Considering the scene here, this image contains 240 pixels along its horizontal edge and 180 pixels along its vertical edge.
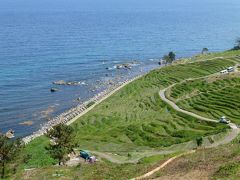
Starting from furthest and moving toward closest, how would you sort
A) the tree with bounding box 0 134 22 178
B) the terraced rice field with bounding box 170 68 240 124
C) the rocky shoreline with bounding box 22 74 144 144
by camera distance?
the rocky shoreline with bounding box 22 74 144 144 → the terraced rice field with bounding box 170 68 240 124 → the tree with bounding box 0 134 22 178

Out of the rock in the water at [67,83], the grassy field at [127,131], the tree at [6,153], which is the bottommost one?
the rock in the water at [67,83]

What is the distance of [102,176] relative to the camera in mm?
50438

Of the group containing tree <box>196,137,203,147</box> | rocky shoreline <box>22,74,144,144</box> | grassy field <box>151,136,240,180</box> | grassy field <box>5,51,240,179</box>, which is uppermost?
grassy field <box>151,136,240,180</box>

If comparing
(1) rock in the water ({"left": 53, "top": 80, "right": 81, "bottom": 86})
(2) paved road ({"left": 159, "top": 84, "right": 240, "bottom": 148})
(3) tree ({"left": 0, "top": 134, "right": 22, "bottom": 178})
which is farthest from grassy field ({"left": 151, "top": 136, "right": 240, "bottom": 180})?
(1) rock in the water ({"left": 53, "top": 80, "right": 81, "bottom": 86})

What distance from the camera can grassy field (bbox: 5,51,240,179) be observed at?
5753 centimetres

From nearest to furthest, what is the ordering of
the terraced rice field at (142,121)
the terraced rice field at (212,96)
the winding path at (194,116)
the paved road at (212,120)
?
1. the winding path at (194,116)
2. the paved road at (212,120)
3. the terraced rice field at (142,121)
4. the terraced rice field at (212,96)

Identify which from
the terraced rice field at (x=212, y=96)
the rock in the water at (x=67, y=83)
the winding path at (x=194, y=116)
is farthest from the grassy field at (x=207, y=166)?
the rock in the water at (x=67, y=83)

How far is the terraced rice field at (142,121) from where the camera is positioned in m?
91.1

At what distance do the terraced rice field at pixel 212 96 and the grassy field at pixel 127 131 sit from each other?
17.3 ft

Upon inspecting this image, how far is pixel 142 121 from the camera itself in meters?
109

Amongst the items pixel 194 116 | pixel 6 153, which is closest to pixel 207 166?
pixel 6 153

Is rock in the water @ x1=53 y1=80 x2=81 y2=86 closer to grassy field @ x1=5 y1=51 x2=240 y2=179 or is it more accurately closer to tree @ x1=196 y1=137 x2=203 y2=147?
grassy field @ x1=5 y1=51 x2=240 y2=179

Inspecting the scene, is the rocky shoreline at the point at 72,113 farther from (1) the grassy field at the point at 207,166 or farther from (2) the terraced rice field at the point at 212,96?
(1) the grassy field at the point at 207,166

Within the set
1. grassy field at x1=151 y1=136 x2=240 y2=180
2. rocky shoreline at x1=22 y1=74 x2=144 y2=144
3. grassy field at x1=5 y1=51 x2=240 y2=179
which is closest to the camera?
grassy field at x1=151 y1=136 x2=240 y2=180
